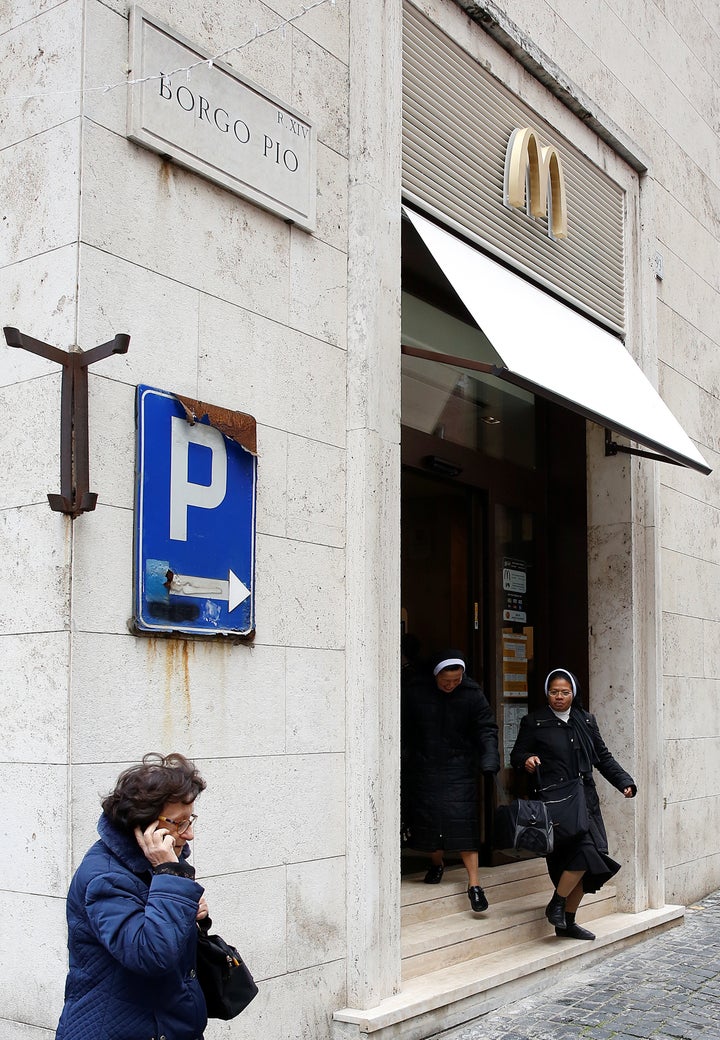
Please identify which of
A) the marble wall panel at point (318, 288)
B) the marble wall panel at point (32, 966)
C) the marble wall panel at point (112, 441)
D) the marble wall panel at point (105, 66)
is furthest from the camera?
the marble wall panel at point (318, 288)

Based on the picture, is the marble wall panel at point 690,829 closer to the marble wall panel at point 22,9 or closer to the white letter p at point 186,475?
the white letter p at point 186,475

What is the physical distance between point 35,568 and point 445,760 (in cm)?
358

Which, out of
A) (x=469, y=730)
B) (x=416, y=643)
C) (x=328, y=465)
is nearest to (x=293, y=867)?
(x=328, y=465)

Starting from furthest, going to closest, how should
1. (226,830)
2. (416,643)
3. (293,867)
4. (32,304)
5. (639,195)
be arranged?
(639,195)
(416,643)
(293,867)
(226,830)
(32,304)

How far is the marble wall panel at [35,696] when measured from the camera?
4.12 metres

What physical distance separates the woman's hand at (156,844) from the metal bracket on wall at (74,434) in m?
1.47

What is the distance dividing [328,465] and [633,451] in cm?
353

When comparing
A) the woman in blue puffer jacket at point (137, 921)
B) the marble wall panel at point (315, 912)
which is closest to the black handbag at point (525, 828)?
the marble wall panel at point (315, 912)

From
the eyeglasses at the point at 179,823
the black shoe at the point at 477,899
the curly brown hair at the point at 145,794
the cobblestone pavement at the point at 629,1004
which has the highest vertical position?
the curly brown hair at the point at 145,794

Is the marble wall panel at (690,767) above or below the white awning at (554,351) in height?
below

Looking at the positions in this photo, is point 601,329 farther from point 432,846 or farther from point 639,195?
point 432,846

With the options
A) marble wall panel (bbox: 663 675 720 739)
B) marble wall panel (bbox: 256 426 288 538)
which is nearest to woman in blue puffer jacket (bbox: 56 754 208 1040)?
marble wall panel (bbox: 256 426 288 538)

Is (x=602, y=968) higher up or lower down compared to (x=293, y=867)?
lower down

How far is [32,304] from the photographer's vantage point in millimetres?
4434
